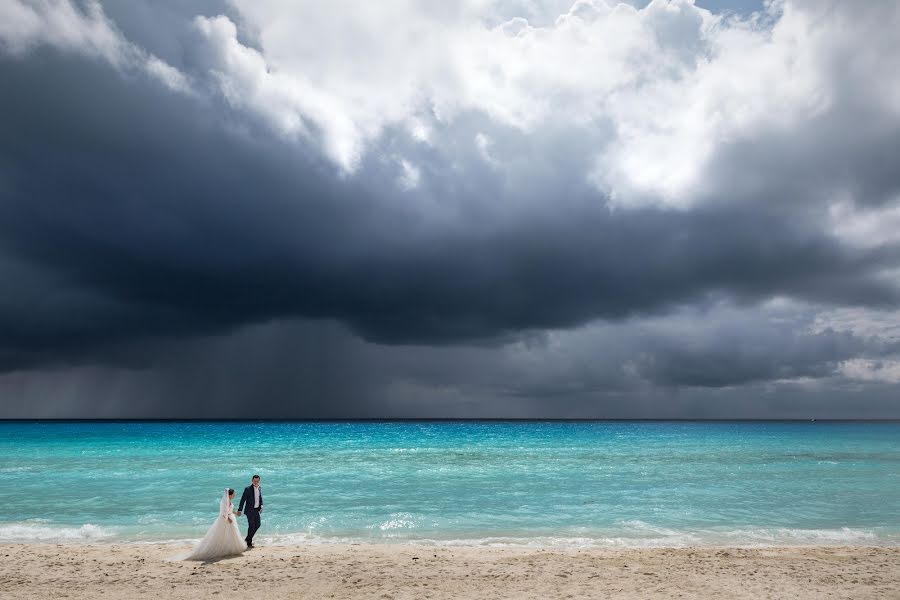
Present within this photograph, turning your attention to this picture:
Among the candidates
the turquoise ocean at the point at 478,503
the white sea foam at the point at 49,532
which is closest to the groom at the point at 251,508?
the turquoise ocean at the point at 478,503

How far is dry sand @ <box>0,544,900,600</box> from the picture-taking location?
Answer: 11641 mm

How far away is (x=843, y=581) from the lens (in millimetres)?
12297

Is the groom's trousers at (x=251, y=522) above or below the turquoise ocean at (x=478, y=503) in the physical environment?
above

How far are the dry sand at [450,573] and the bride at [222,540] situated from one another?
0.44 metres

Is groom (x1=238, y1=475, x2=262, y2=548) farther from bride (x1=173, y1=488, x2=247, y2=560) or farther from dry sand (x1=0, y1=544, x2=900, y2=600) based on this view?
bride (x1=173, y1=488, x2=247, y2=560)

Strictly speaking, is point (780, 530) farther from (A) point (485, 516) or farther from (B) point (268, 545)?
(B) point (268, 545)

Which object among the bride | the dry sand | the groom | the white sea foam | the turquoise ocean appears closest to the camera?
the dry sand

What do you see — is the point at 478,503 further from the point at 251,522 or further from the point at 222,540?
the point at 222,540

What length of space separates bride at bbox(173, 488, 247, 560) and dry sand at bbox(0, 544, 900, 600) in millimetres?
440

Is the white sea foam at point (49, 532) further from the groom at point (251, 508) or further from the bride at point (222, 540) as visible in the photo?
the bride at point (222, 540)

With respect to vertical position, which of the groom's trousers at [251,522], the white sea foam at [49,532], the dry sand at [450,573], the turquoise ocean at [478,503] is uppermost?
the groom's trousers at [251,522]

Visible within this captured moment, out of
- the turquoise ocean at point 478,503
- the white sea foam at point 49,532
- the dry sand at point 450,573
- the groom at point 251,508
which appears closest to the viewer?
the dry sand at point 450,573

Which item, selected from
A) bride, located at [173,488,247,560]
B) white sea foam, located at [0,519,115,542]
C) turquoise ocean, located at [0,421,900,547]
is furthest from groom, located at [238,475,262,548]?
white sea foam, located at [0,519,115,542]

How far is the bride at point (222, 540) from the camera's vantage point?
1478 cm
